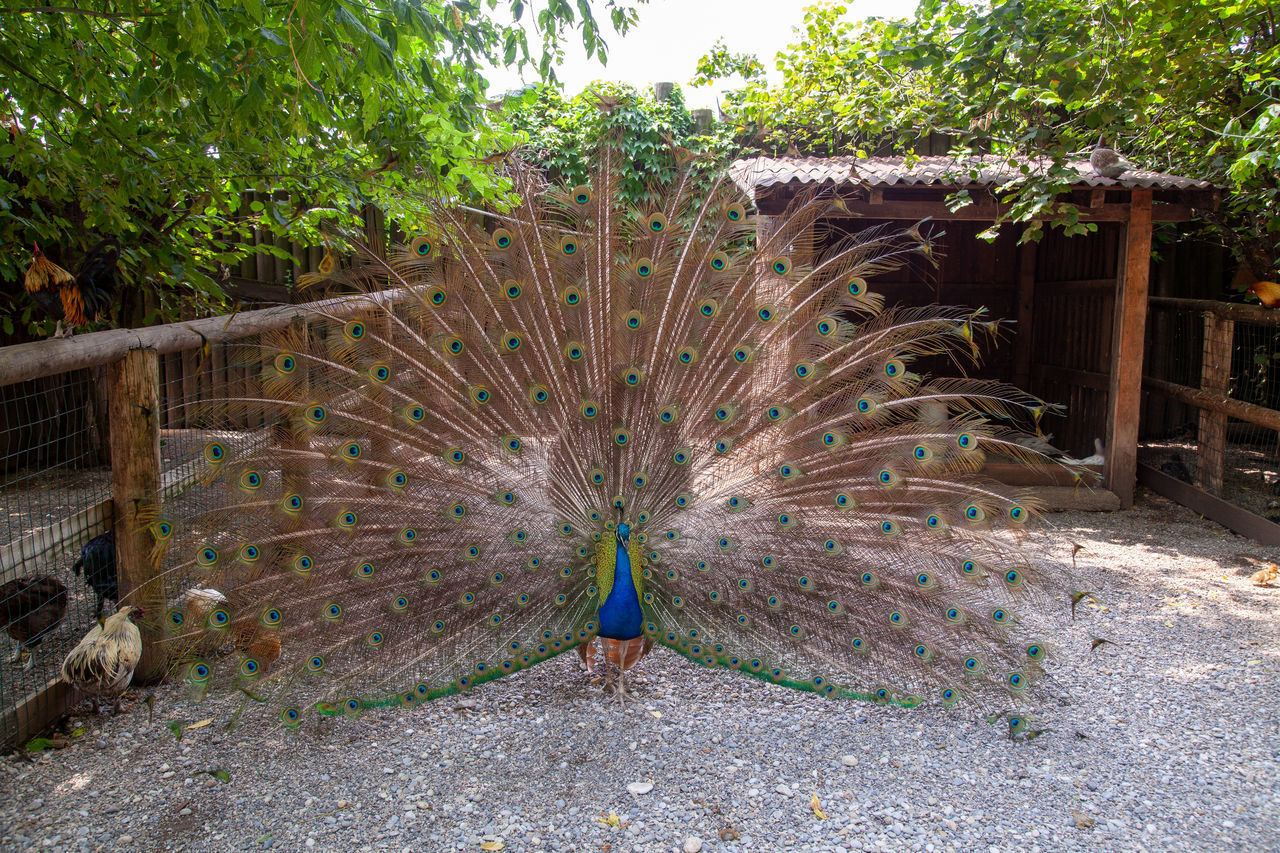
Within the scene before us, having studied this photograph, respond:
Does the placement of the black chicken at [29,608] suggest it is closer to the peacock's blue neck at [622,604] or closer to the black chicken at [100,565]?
the black chicken at [100,565]

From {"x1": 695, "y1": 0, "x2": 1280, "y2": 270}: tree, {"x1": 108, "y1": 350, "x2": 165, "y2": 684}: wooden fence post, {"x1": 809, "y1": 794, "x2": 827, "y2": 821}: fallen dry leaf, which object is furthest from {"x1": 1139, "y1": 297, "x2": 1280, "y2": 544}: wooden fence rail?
{"x1": 108, "y1": 350, "x2": 165, "y2": 684}: wooden fence post

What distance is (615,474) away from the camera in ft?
12.4

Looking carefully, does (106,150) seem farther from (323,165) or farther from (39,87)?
(323,165)

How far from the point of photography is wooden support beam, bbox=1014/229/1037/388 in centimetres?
1016

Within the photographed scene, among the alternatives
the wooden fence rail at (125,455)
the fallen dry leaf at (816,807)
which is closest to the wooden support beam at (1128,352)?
the fallen dry leaf at (816,807)

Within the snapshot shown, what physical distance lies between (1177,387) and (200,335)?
831cm

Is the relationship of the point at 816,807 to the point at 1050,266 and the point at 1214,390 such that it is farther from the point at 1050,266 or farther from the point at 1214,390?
the point at 1050,266

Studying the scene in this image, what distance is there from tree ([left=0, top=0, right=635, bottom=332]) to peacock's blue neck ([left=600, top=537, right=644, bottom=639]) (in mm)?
2075

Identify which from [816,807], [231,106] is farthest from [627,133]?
[816,807]

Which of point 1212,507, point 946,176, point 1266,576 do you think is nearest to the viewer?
point 1266,576

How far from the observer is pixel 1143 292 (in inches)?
287

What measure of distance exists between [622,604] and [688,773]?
0.75m

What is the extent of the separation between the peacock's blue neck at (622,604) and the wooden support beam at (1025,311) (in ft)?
27.0

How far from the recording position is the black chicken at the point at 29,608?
347 centimetres
